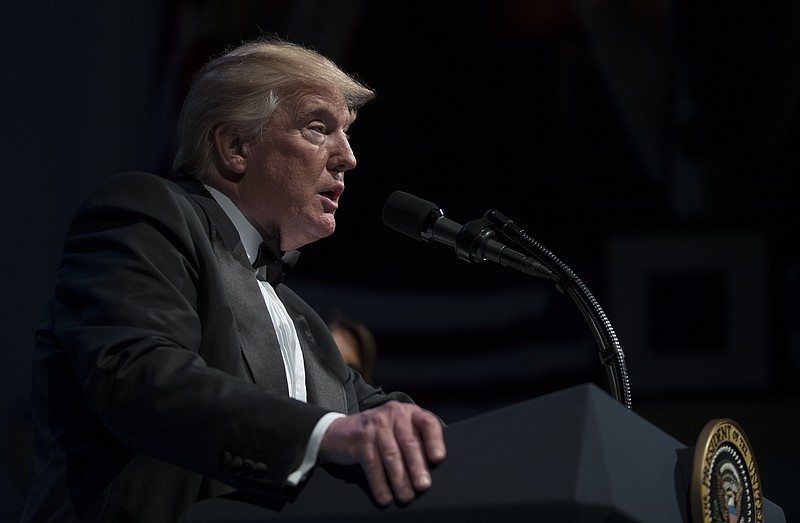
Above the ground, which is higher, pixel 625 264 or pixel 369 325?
pixel 625 264

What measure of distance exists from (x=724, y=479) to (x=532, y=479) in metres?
0.29

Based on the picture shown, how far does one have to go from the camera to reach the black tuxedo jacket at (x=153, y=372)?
45.9 inches

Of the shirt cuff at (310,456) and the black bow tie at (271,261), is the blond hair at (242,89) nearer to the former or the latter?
the black bow tie at (271,261)

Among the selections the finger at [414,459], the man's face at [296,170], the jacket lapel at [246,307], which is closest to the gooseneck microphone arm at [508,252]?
the man's face at [296,170]

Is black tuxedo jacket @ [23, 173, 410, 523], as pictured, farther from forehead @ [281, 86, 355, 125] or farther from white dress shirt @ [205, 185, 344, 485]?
forehead @ [281, 86, 355, 125]

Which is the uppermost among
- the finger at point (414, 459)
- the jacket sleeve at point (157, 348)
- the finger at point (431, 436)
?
the finger at point (431, 436)

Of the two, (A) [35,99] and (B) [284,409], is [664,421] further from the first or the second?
(B) [284,409]

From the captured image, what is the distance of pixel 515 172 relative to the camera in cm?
462

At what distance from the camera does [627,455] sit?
3.36ft

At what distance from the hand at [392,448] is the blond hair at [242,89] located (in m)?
0.95

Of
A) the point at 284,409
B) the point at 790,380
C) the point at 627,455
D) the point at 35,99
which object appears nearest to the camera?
the point at 627,455

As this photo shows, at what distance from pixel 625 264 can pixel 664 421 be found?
0.68 meters

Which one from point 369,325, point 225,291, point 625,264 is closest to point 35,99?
point 369,325

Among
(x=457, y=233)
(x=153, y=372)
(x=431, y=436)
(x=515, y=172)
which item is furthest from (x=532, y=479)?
(x=515, y=172)
